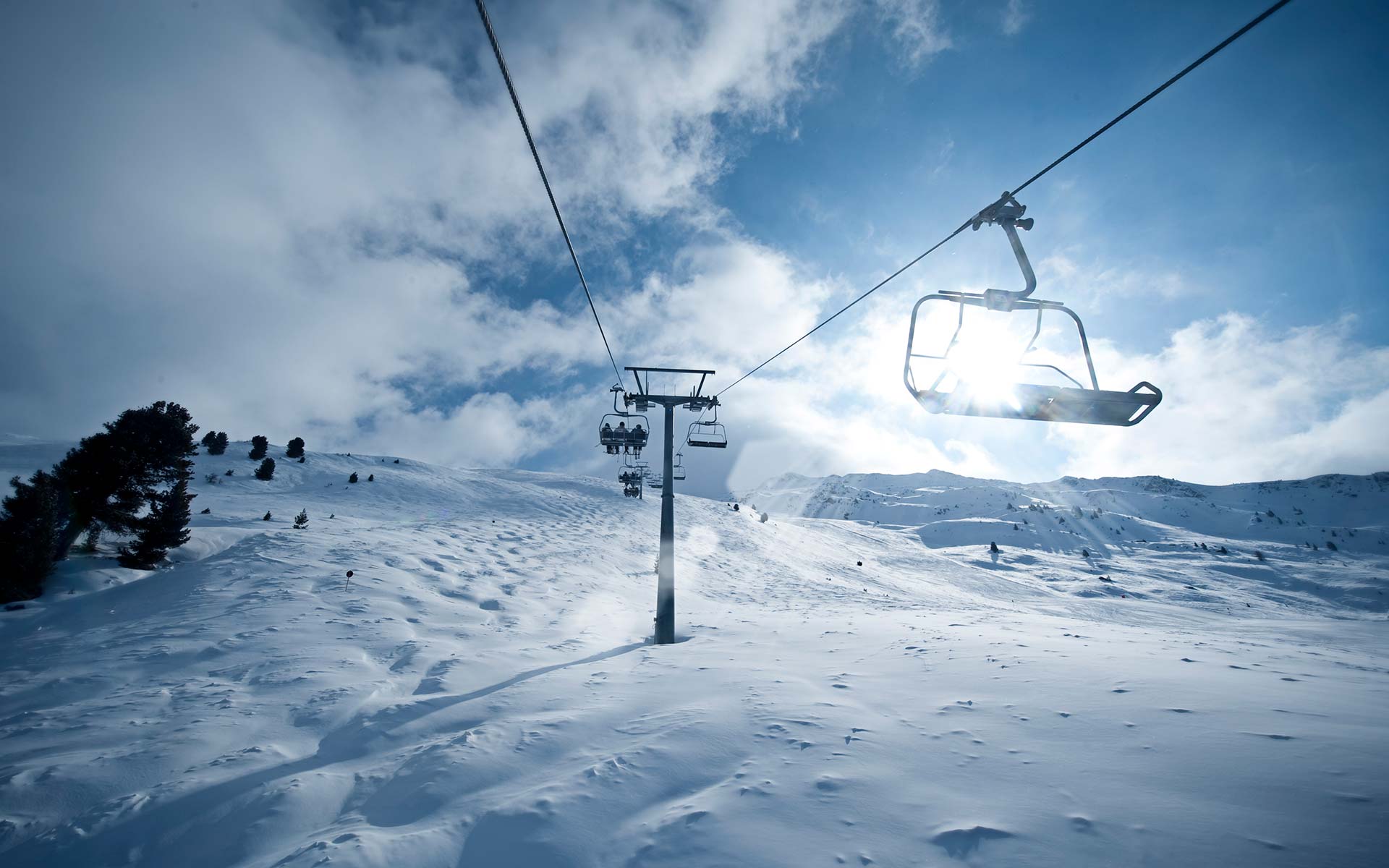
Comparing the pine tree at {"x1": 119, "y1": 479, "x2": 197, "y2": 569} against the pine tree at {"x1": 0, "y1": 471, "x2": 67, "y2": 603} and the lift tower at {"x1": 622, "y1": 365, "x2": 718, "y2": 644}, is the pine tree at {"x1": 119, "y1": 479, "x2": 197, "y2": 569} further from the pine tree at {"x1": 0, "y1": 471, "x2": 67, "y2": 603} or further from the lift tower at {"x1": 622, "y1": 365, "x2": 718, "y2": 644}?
the lift tower at {"x1": 622, "y1": 365, "x2": 718, "y2": 644}

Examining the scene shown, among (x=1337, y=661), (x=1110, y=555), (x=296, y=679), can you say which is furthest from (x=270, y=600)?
(x=1110, y=555)

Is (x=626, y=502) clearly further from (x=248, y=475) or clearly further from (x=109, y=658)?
(x=109, y=658)

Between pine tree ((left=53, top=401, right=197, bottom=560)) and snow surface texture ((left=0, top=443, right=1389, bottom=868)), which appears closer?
snow surface texture ((left=0, top=443, right=1389, bottom=868))

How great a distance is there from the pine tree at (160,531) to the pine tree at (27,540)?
187 centimetres

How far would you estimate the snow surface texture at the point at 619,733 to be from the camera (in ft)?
11.2

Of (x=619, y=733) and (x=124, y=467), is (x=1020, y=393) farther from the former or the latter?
(x=124, y=467)

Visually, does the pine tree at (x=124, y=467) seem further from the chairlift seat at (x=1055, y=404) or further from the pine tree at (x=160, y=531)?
the chairlift seat at (x=1055, y=404)

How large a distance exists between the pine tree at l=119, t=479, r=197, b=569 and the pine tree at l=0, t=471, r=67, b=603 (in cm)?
187

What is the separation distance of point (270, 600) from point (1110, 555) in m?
77.6

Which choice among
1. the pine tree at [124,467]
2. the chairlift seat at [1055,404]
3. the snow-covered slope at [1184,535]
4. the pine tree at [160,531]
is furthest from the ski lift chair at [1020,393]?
the snow-covered slope at [1184,535]

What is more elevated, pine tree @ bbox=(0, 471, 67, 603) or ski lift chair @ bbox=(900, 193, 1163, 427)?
ski lift chair @ bbox=(900, 193, 1163, 427)

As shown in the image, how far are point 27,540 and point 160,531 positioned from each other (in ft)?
9.90

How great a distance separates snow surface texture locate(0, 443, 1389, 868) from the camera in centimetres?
341

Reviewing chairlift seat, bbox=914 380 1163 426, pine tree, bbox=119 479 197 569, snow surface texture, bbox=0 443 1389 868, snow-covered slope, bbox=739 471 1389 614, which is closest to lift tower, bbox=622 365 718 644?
snow surface texture, bbox=0 443 1389 868
